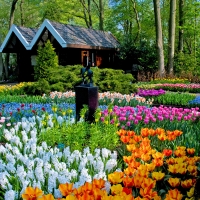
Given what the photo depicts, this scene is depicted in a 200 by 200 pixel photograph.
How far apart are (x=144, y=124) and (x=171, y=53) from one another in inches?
672

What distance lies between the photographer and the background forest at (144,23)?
22.4m

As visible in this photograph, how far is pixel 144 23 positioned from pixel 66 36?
42.7 ft

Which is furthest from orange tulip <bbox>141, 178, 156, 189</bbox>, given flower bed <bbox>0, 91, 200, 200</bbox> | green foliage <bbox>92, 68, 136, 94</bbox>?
green foliage <bbox>92, 68, 136, 94</bbox>

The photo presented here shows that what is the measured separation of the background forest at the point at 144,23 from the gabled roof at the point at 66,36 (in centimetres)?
161

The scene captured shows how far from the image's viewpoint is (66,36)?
2322cm

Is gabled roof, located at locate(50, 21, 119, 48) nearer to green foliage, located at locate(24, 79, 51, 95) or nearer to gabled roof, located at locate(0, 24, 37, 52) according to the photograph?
gabled roof, located at locate(0, 24, 37, 52)

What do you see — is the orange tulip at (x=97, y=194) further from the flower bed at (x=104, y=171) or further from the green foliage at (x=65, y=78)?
the green foliage at (x=65, y=78)

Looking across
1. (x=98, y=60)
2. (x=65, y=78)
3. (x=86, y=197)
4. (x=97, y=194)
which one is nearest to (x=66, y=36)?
(x=98, y=60)

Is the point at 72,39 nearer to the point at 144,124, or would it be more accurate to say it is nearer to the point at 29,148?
the point at 144,124

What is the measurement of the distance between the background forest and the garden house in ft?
5.19

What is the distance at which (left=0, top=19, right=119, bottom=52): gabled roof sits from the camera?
22734 millimetres

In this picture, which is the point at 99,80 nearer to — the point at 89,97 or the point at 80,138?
the point at 89,97

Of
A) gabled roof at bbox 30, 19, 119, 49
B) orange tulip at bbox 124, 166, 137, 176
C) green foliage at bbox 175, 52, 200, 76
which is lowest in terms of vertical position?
orange tulip at bbox 124, 166, 137, 176

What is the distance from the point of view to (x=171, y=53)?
2250 cm
